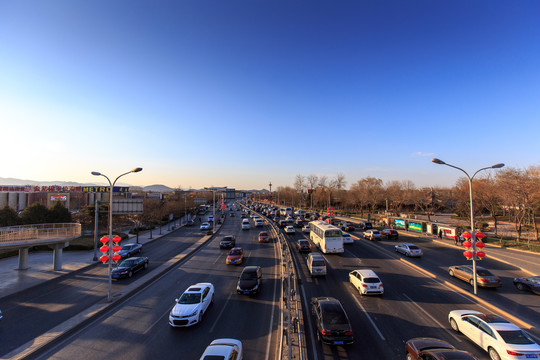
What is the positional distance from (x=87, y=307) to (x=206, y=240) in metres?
22.9

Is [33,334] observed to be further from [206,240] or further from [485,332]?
[206,240]

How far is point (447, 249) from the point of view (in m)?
31.1

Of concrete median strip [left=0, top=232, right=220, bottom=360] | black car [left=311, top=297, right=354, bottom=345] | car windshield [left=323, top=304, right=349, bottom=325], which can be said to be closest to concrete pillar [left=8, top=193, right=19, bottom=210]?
concrete median strip [left=0, top=232, right=220, bottom=360]

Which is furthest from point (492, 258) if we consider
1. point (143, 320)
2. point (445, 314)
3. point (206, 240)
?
point (206, 240)

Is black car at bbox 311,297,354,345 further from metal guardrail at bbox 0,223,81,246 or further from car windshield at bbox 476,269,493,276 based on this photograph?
metal guardrail at bbox 0,223,81,246

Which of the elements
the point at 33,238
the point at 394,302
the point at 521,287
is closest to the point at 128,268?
the point at 33,238

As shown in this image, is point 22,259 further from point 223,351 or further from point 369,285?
point 369,285

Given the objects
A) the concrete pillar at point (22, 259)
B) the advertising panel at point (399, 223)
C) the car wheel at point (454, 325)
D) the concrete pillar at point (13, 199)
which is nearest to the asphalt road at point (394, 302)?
the car wheel at point (454, 325)

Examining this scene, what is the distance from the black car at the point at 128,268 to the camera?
20.5 m

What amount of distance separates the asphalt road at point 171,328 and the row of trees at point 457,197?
1586 inches

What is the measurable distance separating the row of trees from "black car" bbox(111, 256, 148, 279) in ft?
160

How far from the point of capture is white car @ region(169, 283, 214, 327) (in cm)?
1199

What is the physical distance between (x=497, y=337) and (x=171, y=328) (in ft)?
46.2

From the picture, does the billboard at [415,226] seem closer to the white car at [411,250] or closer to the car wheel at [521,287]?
the white car at [411,250]
